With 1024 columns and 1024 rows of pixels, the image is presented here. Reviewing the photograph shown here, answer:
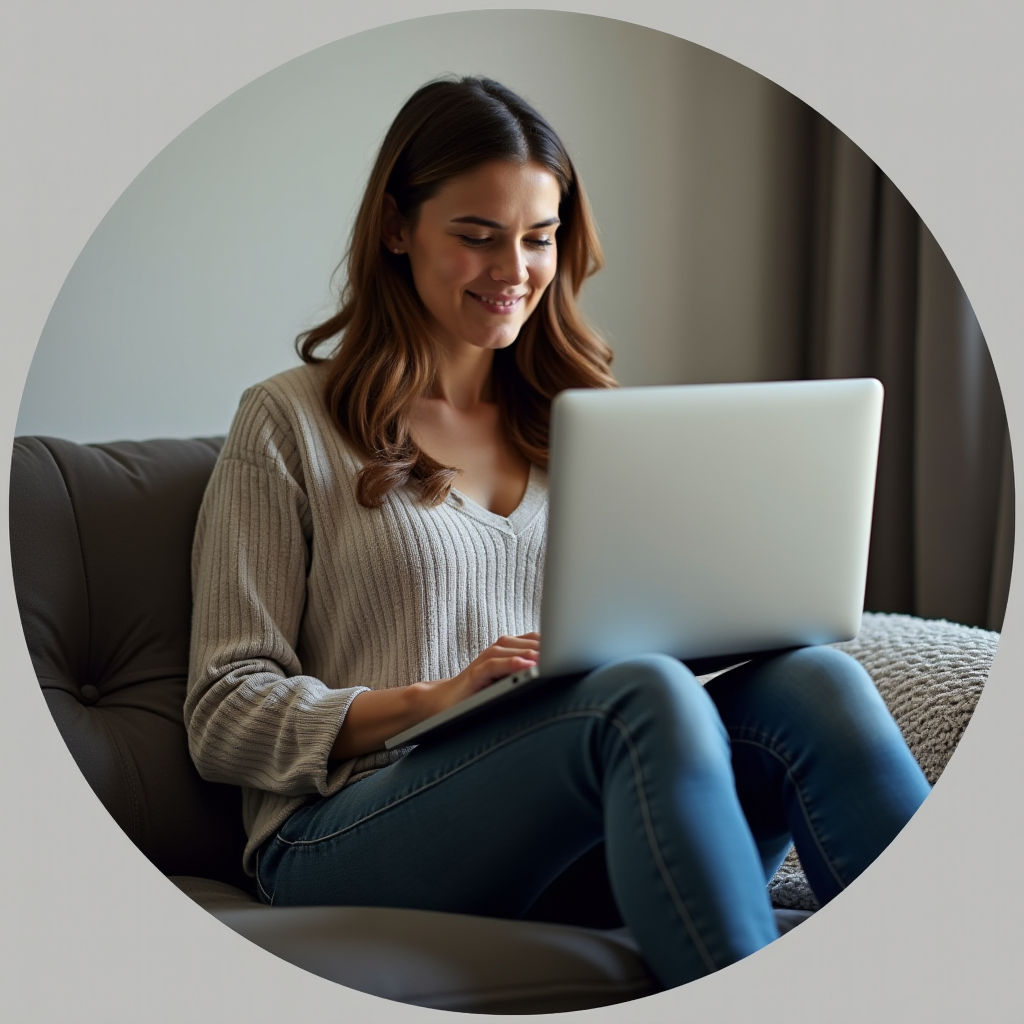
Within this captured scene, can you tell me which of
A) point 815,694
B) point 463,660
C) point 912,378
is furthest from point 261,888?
point 912,378

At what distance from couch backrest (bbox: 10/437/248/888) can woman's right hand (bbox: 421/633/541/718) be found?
386mm

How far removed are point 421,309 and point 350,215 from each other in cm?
45

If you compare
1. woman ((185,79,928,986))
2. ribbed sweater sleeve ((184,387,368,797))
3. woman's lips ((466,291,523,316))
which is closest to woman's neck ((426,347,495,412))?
woman ((185,79,928,986))

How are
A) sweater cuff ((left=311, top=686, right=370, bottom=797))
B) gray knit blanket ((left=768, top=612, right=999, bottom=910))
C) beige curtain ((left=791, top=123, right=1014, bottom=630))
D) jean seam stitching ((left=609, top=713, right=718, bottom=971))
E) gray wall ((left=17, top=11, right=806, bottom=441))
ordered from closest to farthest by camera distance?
jean seam stitching ((left=609, top=713, right=718, bottom=971)) < sweater cuff ((left=311, top=686, right=370, bottom=797)) < gray knit blanket ((left=768, top=612, right=999, bottom=910)) < gray wall ((left=17, top=11, right=806, bottom=441)) < beige curtain ((left=791, top=123, right=1014, bottom=630))

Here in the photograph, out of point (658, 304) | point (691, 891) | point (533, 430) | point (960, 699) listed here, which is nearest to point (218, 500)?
point (533, 430)

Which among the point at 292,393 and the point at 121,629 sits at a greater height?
the point at 292,393

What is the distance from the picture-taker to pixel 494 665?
3.46 ft

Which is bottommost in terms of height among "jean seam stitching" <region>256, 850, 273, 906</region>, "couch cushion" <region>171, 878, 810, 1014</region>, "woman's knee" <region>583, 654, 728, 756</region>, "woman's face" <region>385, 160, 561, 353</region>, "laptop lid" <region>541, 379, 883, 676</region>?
"jean seam stitching" <region>256, 850, 273, 906</region>

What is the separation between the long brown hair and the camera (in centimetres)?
133

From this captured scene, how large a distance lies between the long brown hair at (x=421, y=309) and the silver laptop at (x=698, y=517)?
1.30ft

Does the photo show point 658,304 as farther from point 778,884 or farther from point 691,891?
point 691,891

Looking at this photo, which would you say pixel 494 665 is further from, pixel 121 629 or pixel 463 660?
pixel 121 629

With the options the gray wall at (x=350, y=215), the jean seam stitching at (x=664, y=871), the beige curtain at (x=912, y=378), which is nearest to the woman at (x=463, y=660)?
the jean seam stitching at (x=664, y=871)

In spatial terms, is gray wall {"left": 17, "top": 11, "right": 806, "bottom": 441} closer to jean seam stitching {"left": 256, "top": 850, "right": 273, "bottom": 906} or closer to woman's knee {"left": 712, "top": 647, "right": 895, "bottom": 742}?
jean seam stitching {"left": 256, "top": 850, "right": 273, "bottom": 906}
